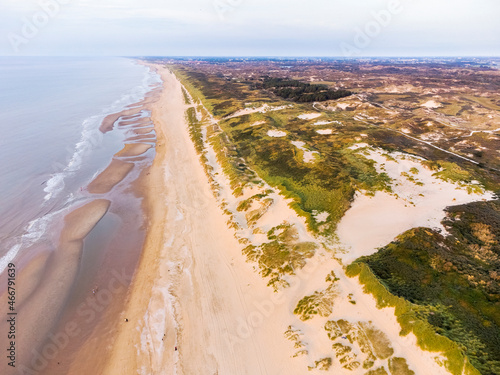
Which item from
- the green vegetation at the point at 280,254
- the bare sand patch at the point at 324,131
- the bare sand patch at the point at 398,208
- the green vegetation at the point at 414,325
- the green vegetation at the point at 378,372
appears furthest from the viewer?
the bare sand patch at the point at 324,131

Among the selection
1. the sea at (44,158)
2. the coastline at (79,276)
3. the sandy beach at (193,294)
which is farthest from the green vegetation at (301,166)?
the sea at (44,158)

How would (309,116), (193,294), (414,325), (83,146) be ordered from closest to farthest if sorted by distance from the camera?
(414,325) → (193,294) → (83,146) → (309,116)

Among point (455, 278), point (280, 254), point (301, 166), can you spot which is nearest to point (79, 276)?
point (280, 254)

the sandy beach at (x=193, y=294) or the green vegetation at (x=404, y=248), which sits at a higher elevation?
the green vegetation at (x=404, y=248)

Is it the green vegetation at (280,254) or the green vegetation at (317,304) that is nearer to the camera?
the green vegetation at (317,304)

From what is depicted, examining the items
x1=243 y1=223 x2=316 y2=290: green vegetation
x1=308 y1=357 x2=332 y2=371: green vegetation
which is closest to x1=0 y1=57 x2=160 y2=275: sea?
x1=243 y1=223 x2=316 y2=290: green vegetation

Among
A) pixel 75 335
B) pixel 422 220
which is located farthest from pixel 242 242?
pixel 422 220

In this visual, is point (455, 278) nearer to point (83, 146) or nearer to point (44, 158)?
point (44, 158)

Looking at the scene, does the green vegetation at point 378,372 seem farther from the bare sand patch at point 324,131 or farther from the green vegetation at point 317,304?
the bare sand patch at point 324,131

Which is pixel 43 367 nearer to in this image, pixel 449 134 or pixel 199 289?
pixel 199 289

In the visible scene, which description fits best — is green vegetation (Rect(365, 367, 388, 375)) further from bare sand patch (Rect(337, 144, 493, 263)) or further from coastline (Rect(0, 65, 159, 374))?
coastline (Rect(0, 65, 159, 374))
